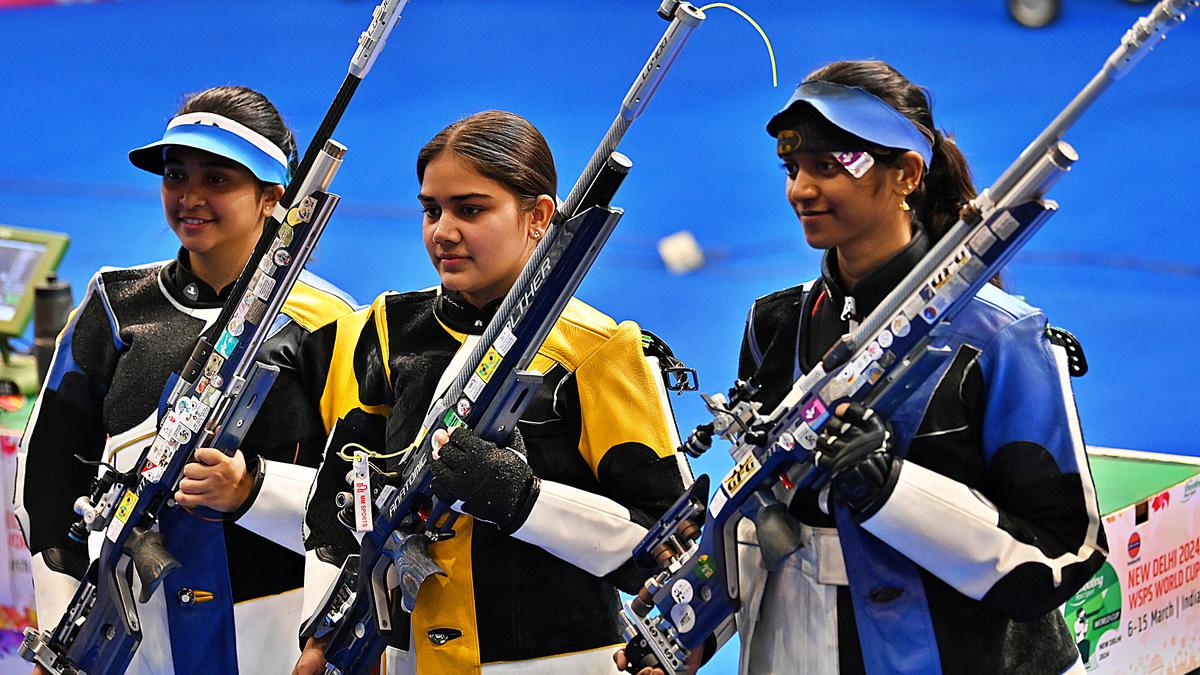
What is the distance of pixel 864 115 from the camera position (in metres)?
2.13

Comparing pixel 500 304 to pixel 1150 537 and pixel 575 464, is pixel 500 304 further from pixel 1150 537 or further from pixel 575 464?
pixel 1150 537

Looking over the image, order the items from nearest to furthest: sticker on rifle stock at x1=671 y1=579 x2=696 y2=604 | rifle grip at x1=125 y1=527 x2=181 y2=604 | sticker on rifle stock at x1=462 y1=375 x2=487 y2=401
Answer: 1. sticker on rifle stock at x1=671 y1=579 x2=696 y2=604
2. sticker on rifle stock at x1=462 y1=375 x2=487 y2=401
3. rifle grip at x1=125 y1=527 x2=181 y2=604

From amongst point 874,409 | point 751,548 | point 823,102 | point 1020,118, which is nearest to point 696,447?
point 751,548

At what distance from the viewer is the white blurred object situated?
643 centimetres

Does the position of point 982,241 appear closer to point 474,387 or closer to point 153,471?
point 474,387

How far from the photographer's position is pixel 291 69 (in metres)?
7.93

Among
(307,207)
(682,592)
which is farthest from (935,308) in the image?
(307,207)

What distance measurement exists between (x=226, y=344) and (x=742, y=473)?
1002 millimetres

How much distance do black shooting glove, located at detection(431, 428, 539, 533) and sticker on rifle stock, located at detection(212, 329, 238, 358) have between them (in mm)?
524

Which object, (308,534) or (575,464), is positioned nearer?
(575,464)

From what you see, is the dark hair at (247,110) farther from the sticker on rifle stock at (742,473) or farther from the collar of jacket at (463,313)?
the sticker on rifle stock at (742,473)

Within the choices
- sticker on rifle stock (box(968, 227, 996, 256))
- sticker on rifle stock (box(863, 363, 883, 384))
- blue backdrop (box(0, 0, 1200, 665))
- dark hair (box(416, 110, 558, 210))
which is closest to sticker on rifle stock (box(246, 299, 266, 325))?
dark hair (box(416, 110, 558, 210))

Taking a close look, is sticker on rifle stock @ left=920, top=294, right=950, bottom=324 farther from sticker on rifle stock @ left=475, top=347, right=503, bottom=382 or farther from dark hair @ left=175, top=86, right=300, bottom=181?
dark hair @ left=175, top=86, right=300, bottom=181

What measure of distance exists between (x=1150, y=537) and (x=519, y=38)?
5023 mm
